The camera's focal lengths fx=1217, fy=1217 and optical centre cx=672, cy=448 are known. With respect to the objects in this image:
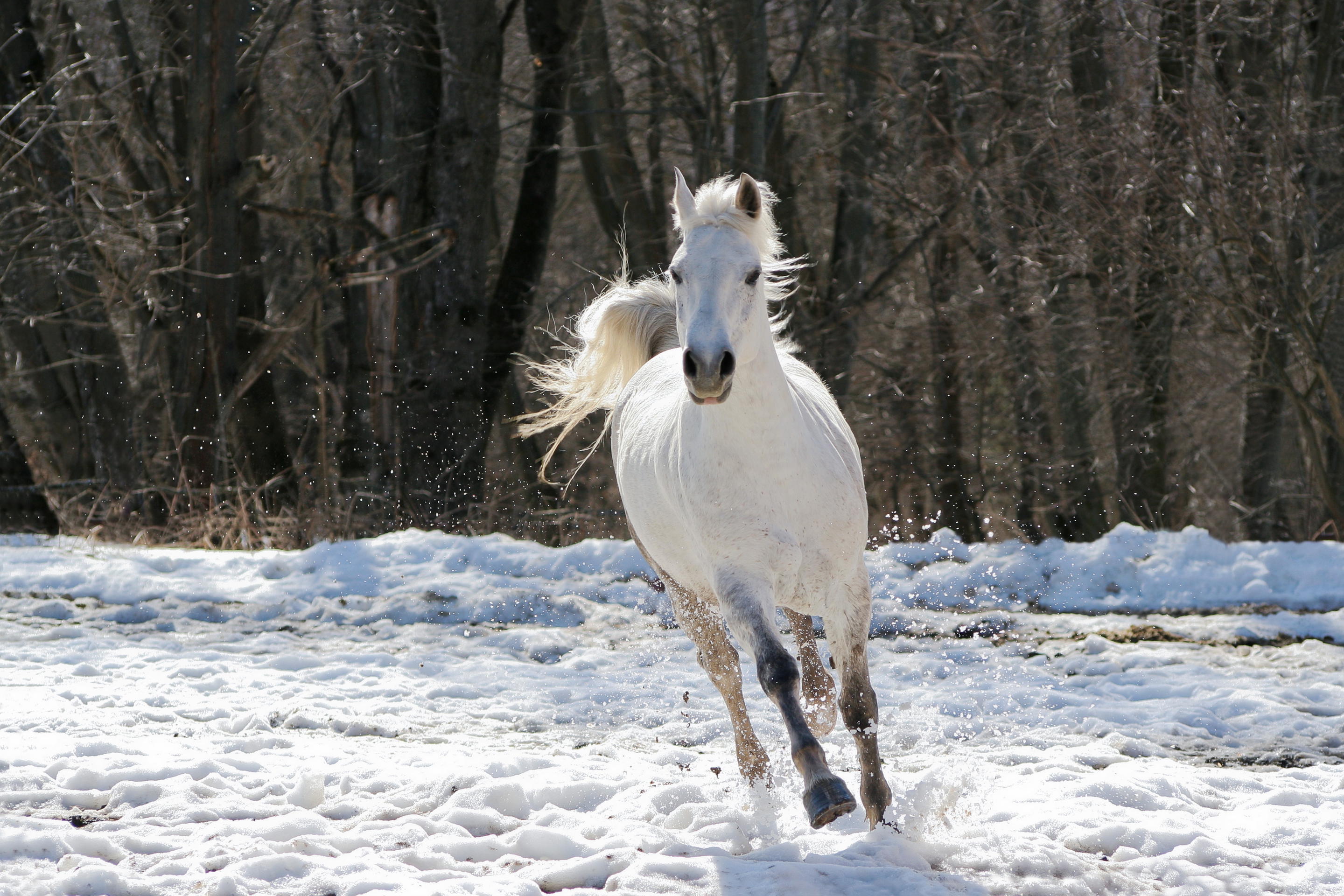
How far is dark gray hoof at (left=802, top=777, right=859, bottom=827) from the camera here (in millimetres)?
3357

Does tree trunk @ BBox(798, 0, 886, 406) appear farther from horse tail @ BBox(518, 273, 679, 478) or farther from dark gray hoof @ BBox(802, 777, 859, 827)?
dark gray hoof @ BBox(802, 777, 859, 827)

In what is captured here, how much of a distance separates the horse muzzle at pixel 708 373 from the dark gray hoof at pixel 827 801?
44.2 inches

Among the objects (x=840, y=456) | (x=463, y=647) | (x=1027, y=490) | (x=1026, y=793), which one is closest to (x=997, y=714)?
(x=1026, y=793)

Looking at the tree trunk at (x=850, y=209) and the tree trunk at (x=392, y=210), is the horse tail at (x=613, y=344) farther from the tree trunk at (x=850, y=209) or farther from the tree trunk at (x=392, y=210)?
the tree trunk at (x=850, y=209)

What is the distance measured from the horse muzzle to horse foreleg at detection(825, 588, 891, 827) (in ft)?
3.75

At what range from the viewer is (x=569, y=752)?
480 centimetres

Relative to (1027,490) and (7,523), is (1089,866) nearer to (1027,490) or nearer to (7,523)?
(1027,490)

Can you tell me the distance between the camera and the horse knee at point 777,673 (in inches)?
145

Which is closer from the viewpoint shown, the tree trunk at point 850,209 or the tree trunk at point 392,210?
the tree trunk at point 392,210

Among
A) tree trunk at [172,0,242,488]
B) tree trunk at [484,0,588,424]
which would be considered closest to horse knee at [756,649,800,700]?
tree trunk at [172,0,242,488]

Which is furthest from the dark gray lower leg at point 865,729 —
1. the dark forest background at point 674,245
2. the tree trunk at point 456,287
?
the tree trunk at point 456,287

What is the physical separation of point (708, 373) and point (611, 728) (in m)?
2.44

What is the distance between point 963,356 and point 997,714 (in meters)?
8.18

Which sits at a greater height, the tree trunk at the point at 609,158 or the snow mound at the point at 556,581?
the tree trunk at the point at 609,158
